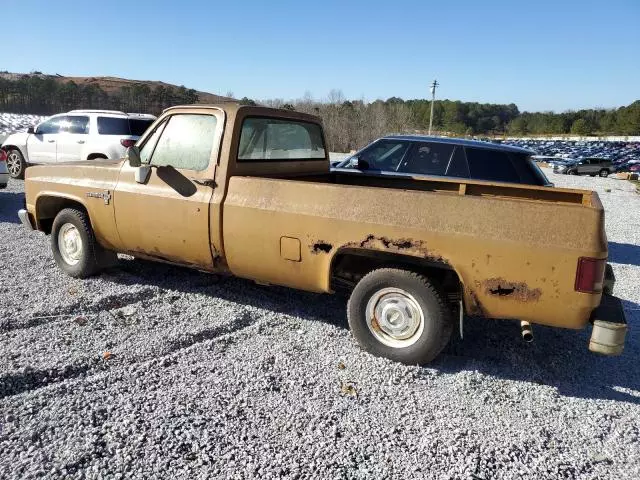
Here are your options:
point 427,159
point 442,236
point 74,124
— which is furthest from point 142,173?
point 74,124

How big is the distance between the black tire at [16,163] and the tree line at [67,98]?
107 ft

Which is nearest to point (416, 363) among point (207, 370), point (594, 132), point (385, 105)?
point (207, 370)

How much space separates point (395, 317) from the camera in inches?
147

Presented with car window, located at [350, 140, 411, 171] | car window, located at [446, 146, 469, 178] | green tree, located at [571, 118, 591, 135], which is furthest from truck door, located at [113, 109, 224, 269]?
green tree, located at [571, 118, 591, 135]

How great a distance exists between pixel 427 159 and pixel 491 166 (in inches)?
36.1

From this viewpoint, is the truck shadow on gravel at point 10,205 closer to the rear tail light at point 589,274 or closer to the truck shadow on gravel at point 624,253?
the rear tail light at point 589,274

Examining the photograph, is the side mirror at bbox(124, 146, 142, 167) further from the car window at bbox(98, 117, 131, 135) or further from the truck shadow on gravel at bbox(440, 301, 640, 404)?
the car window at bbox(98, 117, 131, 135)

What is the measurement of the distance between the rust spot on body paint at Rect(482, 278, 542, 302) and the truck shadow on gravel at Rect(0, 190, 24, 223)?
26.3 ft

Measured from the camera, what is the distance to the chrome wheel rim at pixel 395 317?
12.0ft

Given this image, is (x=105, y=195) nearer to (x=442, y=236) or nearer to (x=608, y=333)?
(x=442, y=236)

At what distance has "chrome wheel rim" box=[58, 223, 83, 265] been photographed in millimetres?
5312

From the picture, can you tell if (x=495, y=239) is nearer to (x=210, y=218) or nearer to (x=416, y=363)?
(x=416, y=363)

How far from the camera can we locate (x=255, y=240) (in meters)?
4.03

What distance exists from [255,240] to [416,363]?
1590 mm
